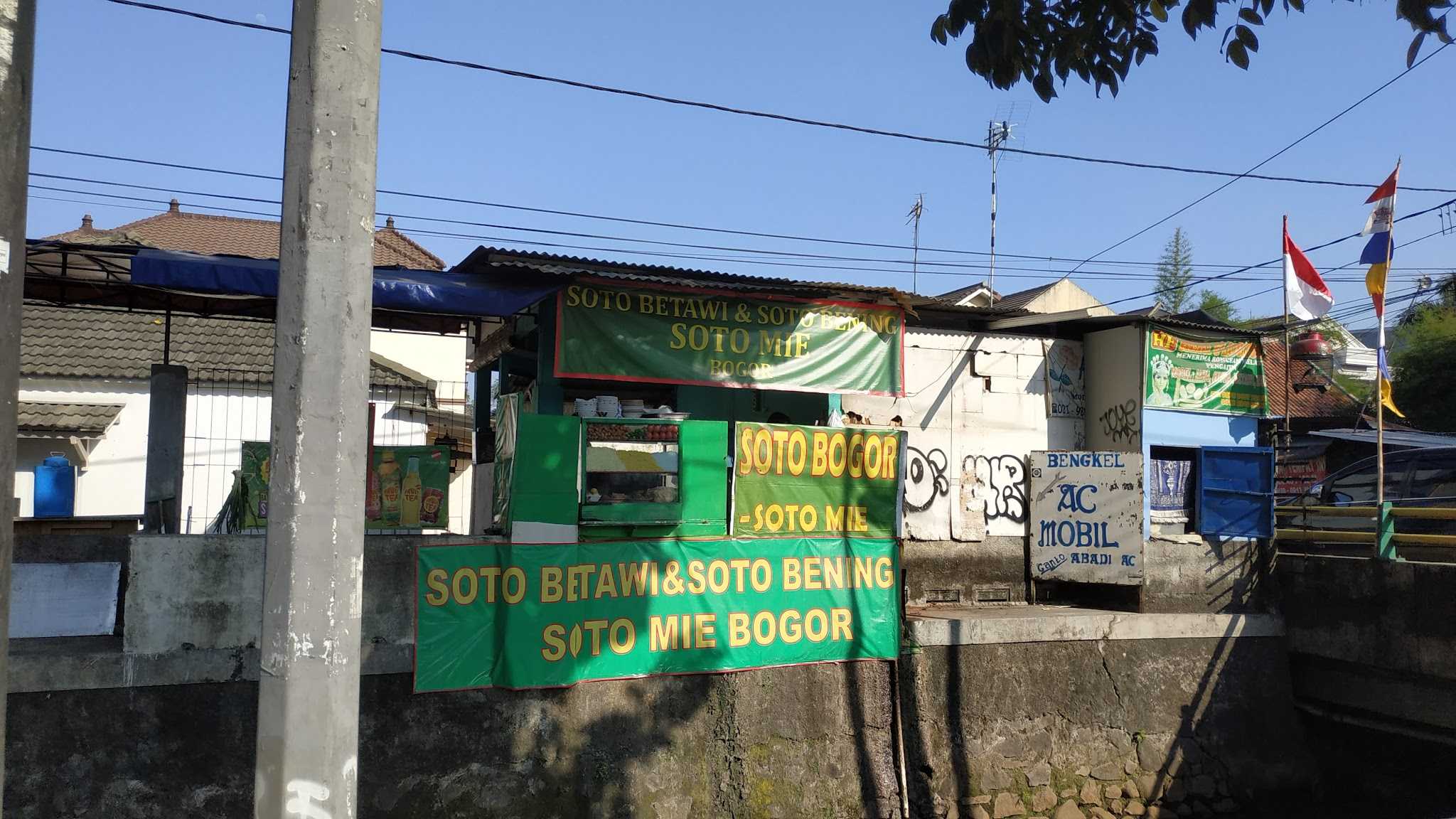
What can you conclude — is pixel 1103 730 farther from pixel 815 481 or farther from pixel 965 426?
pixel 815 481

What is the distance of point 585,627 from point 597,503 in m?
1.07

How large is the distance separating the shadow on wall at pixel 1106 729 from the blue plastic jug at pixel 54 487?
12428 millimetres

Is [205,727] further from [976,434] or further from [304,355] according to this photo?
[976,434]

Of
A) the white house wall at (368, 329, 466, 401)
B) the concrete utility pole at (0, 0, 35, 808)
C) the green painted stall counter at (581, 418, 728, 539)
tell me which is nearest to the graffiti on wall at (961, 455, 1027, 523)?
the green painted stall counter at (581, 418, 728, 539)

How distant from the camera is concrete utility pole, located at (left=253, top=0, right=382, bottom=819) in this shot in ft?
11.6

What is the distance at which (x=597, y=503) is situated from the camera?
29.1 feet

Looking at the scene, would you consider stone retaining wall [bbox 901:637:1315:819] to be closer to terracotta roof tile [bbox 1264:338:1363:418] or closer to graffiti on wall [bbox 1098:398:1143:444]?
graffiti on wall [bbox 1098:398:1143:444]

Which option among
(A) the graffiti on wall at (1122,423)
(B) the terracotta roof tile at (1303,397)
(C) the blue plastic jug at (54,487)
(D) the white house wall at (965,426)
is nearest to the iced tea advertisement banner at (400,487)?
(D) the white house wall at (965,426)

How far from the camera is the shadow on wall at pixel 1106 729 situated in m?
10.0

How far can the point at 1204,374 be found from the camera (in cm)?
1338

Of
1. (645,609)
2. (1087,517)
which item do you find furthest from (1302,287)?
(645,609)

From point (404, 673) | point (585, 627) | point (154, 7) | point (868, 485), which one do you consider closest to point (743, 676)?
point (585, 627)

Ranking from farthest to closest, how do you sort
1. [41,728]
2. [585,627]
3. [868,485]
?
1. [868,485]
2. [585,627]
3. [41,728]

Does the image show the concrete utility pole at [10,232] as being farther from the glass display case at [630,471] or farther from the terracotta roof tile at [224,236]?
the terracotta roof tile at [224,236]
